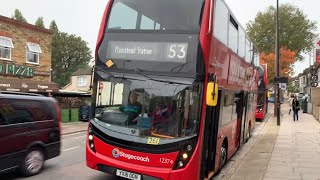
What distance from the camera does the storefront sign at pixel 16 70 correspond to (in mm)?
21292

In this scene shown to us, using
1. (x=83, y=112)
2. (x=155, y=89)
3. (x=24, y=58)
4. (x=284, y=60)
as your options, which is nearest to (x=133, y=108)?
(x=155, y=89)

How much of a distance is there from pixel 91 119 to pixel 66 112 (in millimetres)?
18366

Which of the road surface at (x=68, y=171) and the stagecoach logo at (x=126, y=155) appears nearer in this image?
the stagecoach logo at (x=126, y=155)

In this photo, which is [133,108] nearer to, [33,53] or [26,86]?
[26,86]

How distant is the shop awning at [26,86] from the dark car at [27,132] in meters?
11.7

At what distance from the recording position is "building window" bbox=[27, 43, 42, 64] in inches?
931

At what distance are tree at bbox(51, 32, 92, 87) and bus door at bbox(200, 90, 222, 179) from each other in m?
64.1

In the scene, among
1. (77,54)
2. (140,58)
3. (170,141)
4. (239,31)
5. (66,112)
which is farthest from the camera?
(77,54)

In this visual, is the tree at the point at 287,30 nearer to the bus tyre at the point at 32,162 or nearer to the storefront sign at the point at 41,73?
the storefront sign at the point at 41,73

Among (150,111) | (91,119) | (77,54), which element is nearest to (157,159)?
(150,111)

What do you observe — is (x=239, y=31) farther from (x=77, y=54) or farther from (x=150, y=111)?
(x=77, y=54)

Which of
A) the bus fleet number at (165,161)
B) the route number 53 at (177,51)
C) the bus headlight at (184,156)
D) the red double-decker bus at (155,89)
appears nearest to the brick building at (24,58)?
the red double-decker bus at (155,89)

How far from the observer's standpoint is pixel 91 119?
7.82 metres

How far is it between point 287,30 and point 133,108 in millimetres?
55436
